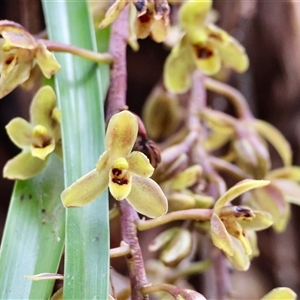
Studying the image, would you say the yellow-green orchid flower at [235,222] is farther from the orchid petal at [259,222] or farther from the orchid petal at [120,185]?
the orchid petal at [120,185]

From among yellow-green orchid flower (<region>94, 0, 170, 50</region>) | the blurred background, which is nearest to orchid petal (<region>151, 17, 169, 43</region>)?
yellow-green orchid flower (<region>94, 0, 170, 50</region>)

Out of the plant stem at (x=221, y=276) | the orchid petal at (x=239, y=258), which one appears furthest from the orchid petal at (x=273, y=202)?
the orchid petal at (x=239, y=258)

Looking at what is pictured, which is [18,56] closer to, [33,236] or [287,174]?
[33,236]

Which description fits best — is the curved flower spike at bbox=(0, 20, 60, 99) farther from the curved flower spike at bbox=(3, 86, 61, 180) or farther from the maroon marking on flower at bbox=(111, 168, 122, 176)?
the maroon marking on flower at bbox=(111, 168, 122, 176)

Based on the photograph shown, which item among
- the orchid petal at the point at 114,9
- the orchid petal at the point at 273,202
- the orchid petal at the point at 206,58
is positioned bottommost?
the orchid petal at the point at 273,202

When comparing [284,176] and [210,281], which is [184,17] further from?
[210,281]

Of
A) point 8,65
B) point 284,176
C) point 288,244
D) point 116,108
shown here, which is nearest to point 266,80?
point 288,244
